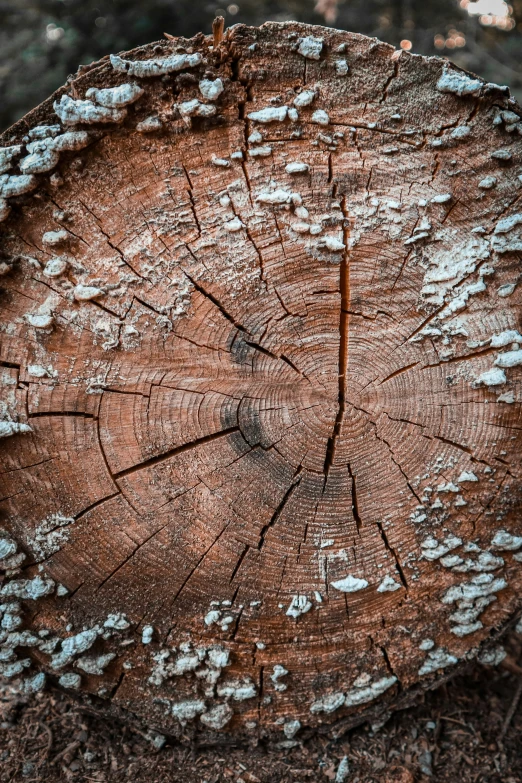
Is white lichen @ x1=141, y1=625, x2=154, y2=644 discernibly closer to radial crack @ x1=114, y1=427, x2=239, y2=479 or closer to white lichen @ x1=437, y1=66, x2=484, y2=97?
radial crack @ x1=114, y1=427, x2=239, y2=479

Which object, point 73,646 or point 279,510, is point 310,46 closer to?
point 279,510

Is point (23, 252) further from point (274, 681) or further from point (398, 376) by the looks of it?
point (274, 681)

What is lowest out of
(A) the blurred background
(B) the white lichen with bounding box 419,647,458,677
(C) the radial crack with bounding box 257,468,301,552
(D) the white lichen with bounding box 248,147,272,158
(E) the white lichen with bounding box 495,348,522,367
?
(B) the white lichen with bounding box 419,647,458,677

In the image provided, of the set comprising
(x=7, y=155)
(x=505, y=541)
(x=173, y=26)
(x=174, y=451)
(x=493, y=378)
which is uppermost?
(x=173, y=26)

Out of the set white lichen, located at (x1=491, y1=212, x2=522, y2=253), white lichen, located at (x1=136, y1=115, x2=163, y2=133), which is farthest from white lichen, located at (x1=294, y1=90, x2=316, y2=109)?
white lichen, located at (x1=491, y1=212, x2=522, y2=253)

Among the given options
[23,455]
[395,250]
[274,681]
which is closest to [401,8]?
[395,250]

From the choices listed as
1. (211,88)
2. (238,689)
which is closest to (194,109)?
(211,88)
